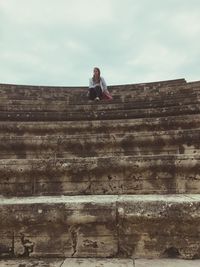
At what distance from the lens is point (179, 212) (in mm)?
2223

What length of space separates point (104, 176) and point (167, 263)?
3.38ft

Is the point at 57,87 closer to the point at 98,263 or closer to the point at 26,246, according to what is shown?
the point at 26,246

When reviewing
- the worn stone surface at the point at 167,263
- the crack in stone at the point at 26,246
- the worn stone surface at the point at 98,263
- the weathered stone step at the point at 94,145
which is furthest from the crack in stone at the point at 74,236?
the weathered stone step at the point at 94,145

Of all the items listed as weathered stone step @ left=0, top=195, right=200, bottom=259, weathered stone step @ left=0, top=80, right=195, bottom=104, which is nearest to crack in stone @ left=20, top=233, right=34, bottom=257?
weathered stone step @ left=0, top=195, right=200, bottom=259

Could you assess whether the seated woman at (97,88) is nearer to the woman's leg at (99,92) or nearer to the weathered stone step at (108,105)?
the woman's leg at (99,92)

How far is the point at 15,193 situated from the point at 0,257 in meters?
0.76

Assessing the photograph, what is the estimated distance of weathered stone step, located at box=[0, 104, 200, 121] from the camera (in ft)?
18.5

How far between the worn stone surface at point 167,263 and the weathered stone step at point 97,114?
143 inches

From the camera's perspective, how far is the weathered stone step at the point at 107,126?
477cm

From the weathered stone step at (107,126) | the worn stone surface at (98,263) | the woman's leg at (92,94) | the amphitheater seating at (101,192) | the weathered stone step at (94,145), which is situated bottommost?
the worn stone surface at (98,263)

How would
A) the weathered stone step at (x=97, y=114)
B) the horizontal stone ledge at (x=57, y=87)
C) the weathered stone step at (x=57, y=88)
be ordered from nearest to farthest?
the weathered stone step at (x=97, y=114) < the weathered stone step at (x=57, y=88) < the horizontal stone ledge at (x=57, y=87)

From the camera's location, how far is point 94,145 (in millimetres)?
4145

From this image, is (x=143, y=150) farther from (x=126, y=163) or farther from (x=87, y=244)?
(x=87, y=244)

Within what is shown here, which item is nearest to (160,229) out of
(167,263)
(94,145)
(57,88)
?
(167,263)
